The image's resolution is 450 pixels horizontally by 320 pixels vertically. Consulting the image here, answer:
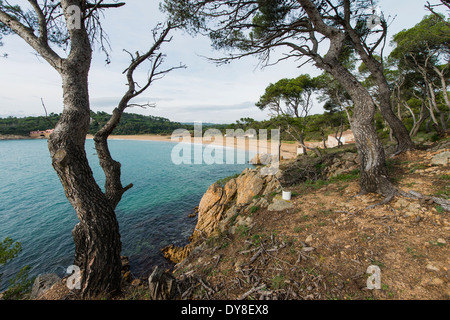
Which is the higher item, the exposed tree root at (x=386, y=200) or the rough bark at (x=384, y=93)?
the rough bark at (x=384, y=93)

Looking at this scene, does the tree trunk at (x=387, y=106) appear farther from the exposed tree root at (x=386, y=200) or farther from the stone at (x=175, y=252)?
the stone at (x=175, y=252)

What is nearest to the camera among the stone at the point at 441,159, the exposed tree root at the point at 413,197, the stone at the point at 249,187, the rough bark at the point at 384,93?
the exposed tree root at the point at 413,197

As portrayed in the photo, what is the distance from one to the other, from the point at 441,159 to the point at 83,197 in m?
9.21

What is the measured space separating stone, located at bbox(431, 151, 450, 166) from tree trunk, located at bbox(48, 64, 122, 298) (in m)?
8.75

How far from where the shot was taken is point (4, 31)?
4.29m

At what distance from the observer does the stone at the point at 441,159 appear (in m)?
4.97

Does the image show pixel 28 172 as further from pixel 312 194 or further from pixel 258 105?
pixel 312 194

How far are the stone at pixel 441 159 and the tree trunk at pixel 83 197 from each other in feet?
28.7

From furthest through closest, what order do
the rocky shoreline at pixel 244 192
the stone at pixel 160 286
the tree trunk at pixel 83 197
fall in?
the rocky shoreline at pixel 244 192
the tree trunk at pixel 83 197
the stone at pixel 160 286

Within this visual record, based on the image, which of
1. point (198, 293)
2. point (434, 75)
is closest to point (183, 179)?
point (198, 293)

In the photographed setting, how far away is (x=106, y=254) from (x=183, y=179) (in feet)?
52.6

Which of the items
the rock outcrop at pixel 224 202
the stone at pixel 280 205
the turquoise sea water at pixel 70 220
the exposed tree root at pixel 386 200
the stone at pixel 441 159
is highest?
the stone at pixel 441 159

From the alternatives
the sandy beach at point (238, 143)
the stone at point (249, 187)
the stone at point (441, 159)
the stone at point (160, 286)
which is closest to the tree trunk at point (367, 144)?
the stone at point (441, 159)

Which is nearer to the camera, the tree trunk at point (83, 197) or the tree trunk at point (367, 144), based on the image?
the tree trunk at point (83, 197)
